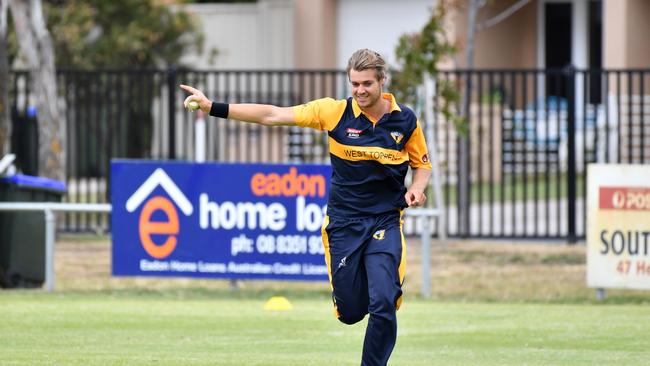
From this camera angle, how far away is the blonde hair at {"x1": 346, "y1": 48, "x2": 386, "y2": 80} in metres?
7.64

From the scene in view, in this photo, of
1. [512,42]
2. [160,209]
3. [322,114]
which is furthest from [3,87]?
[512,42]

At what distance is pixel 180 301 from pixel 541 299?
3670mm

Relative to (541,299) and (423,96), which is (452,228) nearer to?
(423,96)

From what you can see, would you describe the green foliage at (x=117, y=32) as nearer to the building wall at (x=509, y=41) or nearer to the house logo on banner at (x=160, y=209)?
the building wall at (x=509, y=41)

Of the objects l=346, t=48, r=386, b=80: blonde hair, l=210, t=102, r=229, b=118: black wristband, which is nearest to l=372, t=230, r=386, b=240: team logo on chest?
l=346, t=48, r=386, b=80: blonde hair

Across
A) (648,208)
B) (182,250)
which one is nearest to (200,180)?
(182,250)

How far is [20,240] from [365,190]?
24.7ft

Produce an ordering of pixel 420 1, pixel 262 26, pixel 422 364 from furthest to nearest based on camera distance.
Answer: pixel 262 26 < pixel 420 1 < pixel 422 364

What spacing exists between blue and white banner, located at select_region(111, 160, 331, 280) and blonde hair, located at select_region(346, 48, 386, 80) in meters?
6.17

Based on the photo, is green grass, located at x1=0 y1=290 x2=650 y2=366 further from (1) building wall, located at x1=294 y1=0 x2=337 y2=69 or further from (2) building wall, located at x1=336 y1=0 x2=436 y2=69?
(1) building wall, located at x1=294 y1=0 x2=337 y2=69

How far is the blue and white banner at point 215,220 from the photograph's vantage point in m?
13.9

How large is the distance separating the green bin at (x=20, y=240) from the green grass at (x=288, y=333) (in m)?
0.67

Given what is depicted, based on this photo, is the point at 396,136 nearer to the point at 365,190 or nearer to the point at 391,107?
the point at 391,107

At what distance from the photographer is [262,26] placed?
1304 inches
